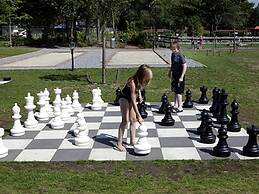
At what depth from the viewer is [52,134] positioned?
23.4ft

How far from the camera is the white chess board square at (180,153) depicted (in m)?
5.81

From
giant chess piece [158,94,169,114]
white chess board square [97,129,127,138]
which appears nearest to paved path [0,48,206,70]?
giant chess piece [158,94,169,114]

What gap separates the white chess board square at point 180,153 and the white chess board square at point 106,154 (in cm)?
65

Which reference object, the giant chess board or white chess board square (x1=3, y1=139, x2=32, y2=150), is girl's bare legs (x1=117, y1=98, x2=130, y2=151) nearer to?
the giant chess board

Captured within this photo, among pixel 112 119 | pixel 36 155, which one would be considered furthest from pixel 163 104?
pixel 36 155

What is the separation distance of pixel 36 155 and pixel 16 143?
2.68 feet

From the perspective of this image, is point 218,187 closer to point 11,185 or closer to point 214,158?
point 214,158

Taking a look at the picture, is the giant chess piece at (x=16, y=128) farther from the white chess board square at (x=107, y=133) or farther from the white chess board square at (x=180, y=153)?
the white chess board square at (x=180, y=153)

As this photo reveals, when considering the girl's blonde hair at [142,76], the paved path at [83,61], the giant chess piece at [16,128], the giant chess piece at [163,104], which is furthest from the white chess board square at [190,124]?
the paved path at [83,61]

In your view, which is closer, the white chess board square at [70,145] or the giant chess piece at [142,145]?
the giant chess piece at [142,145]

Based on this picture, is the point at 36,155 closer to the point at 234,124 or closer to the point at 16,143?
the point at 16,143

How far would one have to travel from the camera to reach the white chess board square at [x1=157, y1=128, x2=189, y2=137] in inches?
274

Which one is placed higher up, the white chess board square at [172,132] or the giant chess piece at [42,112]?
the giant chess piece at [42,112]

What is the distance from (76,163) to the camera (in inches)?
221
